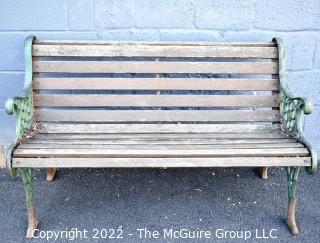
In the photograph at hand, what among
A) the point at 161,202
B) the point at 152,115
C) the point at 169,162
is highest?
the point at 152,115

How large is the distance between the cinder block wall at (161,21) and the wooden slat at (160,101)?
46cm

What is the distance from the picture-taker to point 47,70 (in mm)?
2621

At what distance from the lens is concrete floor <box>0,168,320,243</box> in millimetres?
2480

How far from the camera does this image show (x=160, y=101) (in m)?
2.66

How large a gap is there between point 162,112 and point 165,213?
2.08 ft

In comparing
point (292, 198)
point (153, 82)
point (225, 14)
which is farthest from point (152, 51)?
point (292, 198)

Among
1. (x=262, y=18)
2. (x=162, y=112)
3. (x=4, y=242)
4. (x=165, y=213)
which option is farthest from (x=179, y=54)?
(x=4, y=242)

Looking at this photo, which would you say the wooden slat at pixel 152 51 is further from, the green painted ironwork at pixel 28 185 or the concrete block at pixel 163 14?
the green painted ironwork at pixel 28 185

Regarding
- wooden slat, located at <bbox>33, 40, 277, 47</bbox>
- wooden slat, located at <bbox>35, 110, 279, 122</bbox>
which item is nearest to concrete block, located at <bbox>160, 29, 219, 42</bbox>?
wooden slat, located at <bbox>33, 40, 277, 47</bbox>

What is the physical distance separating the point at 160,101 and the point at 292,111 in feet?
2.65

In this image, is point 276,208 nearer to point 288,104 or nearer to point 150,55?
point 288,104

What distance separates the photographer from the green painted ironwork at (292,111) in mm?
2249

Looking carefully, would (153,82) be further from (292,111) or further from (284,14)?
(284,14)

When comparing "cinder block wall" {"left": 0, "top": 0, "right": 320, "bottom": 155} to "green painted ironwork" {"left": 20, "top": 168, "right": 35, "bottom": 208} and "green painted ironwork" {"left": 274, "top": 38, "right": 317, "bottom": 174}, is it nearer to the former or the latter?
"green painted ironwork" {"left": 274, "top": 38, "right": 317, "bottom": 174}
